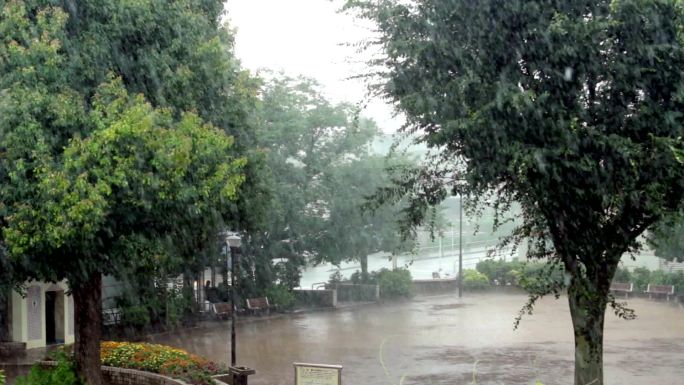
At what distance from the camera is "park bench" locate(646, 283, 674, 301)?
37.2 meters

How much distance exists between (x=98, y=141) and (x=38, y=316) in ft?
49.5

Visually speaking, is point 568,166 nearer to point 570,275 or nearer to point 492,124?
point 492,124

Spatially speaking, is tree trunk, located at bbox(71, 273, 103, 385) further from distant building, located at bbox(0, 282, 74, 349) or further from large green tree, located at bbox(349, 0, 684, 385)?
distant building, located at bbox(0, 282, 74, 349)

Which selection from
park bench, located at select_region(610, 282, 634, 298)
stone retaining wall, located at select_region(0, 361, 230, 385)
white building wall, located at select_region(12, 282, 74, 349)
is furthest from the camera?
park bench, located at select_region(610, 282, 634, 298)

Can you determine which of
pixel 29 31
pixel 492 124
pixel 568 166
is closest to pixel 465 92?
pixel 492 124

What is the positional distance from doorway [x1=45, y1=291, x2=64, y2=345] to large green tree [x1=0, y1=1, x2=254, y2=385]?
11.2m

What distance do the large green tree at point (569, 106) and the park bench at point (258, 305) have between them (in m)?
21.1

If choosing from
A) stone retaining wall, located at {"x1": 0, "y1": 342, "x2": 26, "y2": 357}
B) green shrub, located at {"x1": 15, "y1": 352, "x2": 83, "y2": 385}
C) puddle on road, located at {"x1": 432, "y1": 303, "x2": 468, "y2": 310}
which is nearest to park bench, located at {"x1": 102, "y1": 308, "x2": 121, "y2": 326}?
stone retaining wall, located at {"x1": 0, "y1": 342, "x2": 26, "y2": 357}

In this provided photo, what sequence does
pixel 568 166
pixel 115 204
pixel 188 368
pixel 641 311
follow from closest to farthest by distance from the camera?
pixel 568 166, pixel 115 204, pixel 188 368, pixel 641 311

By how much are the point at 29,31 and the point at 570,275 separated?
876 centimetres

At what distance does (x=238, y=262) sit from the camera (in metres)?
32.7

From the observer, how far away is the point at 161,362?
51.4 ft

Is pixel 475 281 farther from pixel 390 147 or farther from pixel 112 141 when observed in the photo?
pixel 112 141

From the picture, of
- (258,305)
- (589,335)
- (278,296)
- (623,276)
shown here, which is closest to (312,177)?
(278,296)
